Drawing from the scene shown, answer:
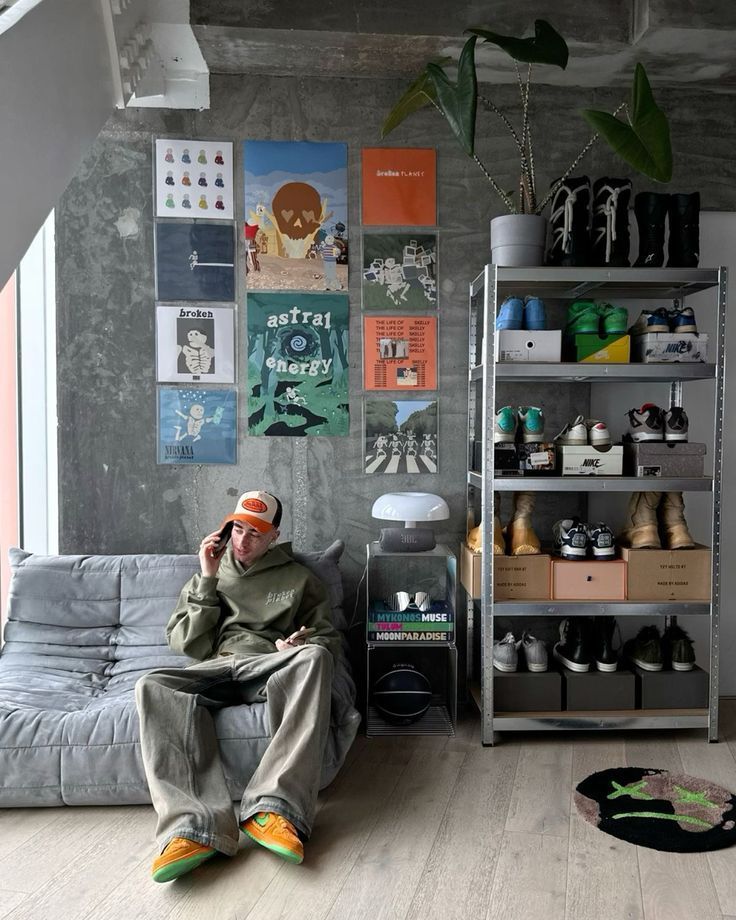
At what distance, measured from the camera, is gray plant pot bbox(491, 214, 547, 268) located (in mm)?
2904

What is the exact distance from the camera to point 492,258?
302cm

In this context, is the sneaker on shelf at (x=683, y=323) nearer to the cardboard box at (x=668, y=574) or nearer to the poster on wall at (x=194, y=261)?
the cardboard box at (x=668, y=574)

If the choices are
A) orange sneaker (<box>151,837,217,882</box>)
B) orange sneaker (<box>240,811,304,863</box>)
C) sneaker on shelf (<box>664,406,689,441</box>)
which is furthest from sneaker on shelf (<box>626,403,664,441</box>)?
orange sneaker (<box>151,837,217,882</box>)

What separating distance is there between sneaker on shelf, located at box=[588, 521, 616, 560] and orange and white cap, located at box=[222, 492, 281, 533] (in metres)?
1.21

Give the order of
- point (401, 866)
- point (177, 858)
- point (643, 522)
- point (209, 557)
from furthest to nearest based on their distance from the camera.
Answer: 1. point (643, 522)
2. point (209, 557)
3. point (401, 866)
4. point (177, 858)

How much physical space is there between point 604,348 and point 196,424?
1.67 meters

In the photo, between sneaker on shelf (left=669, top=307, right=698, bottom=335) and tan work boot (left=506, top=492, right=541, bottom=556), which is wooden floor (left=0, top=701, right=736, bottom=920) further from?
sneaker on shelf (left=669, top=307, right=698, bottom=335)

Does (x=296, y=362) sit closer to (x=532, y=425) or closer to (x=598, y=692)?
(x=532, y=425)

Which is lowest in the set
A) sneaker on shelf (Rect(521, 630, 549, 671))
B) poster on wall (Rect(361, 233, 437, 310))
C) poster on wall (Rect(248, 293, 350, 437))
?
sneaker on shelf (Rect(521, 630, 549, 671))

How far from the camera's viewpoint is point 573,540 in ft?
9.68

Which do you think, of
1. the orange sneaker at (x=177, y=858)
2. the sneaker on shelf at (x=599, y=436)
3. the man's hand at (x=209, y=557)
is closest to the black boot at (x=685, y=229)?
the sneaker on shelf at (x=599, y=436)

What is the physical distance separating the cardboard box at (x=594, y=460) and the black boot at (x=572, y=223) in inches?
27.4

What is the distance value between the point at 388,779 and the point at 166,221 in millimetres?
2341

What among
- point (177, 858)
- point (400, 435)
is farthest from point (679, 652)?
point (177, 858)
